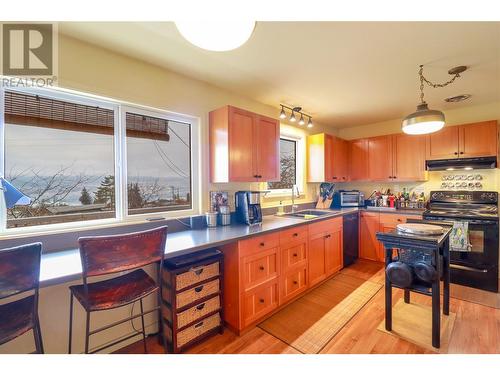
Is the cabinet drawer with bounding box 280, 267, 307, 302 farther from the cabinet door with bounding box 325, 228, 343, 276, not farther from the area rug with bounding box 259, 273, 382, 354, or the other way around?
the cabinet door with bounding box 325, 228, 343, 276

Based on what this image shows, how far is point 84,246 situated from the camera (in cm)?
121

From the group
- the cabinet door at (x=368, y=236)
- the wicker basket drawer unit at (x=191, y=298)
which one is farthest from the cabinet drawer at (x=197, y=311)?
the cabinet door at (x=368, y=236)

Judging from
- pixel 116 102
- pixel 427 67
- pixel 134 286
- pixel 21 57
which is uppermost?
pixel 427 67

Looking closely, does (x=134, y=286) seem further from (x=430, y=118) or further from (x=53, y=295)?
(x=430, y=118)

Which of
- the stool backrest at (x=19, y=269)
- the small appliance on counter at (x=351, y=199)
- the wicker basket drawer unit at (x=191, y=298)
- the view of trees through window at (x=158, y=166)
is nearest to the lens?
the stool backrest at (x=19, y=269)

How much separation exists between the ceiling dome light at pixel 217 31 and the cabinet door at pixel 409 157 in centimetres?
372

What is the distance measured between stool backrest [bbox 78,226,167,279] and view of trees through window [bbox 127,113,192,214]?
0.79 m

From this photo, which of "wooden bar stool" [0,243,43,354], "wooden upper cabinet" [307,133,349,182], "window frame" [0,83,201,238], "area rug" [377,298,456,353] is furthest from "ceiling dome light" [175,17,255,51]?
"wooden upper cabinet" [307,133,349,182]

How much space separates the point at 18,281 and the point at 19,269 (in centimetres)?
6

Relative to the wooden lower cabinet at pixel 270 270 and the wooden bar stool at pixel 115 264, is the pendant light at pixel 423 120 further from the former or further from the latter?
the wooden bar stool at pixel 115 264

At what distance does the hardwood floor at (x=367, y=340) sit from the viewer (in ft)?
5.91
